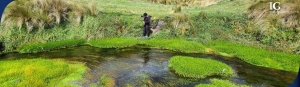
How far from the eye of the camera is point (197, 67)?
1168 centimetres

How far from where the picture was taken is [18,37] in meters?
14.0

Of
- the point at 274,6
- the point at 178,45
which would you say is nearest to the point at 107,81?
the point at 178,45

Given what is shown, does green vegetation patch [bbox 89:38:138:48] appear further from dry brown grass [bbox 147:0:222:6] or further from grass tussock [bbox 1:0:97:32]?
dry brown grass [bbox 147:0:222:6]

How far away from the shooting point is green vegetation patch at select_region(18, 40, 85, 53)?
1346 cm

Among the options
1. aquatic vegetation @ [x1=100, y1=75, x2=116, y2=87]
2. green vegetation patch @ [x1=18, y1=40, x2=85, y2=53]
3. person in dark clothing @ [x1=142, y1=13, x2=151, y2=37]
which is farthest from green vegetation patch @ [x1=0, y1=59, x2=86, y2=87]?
person in dark clothing @ [x1=142, y1=13, x2=151, y2=37]

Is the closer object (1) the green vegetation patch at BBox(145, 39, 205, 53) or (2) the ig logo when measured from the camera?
(1) the green vegetation patch at BBox(145, 39, 205, 53)

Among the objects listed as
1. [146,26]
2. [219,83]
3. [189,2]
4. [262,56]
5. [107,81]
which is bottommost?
[219,83]

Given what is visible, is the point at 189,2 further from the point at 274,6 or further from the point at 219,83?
the point at 219,83

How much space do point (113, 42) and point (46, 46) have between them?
3.25m

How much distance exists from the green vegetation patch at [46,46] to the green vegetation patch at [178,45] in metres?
3.77

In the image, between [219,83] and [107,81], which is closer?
[107,81]

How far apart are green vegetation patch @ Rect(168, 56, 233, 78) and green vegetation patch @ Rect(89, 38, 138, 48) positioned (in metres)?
3.30

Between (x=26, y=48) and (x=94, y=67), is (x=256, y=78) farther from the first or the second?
(x=26, y=48)

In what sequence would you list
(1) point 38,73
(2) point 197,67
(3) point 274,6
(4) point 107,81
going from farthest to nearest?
(3) point 274,6 < (2) point 197,67 < (1) point 38,73 < (4) point 107,81
